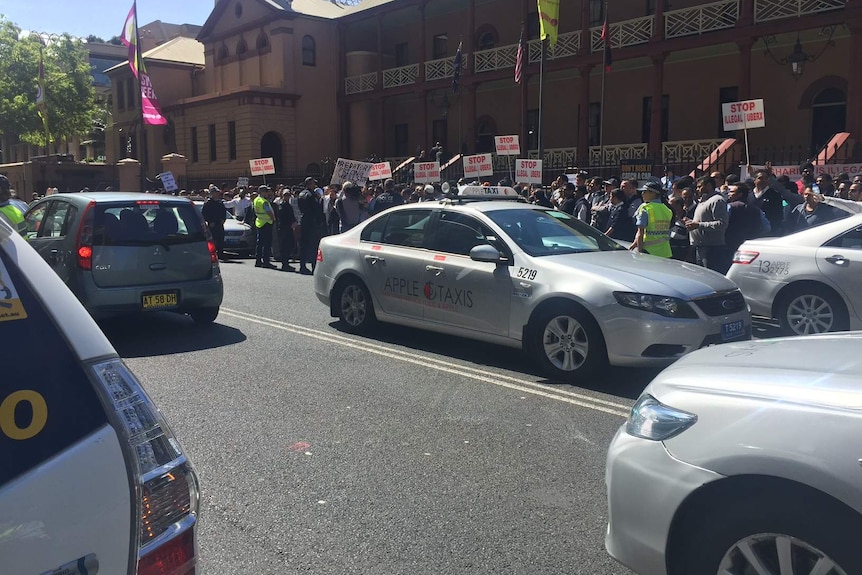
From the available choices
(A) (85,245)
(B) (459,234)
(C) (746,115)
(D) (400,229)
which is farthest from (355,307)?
(C) (746,115)

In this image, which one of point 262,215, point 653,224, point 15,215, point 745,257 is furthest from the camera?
point 262,215

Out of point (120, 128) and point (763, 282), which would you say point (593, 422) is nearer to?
point (763, 282)

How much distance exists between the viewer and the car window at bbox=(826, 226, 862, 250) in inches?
310

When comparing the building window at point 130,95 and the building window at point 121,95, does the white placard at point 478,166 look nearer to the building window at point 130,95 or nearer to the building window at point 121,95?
the building window at point 130,95

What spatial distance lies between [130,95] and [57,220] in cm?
4165

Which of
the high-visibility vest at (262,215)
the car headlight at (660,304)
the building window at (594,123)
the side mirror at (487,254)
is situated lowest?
the car headlight at (660,304)

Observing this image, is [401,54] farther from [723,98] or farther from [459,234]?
[459,234]

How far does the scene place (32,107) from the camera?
4412 centimetres

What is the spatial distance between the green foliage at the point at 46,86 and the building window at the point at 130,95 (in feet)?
7.38

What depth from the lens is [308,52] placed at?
123 feet

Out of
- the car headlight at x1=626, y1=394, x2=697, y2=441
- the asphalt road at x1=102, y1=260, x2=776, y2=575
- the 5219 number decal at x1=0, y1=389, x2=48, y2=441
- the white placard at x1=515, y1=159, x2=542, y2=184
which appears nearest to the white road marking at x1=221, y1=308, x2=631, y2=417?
the asphalt road at x1=102, y1=260, x2=776, y2=575

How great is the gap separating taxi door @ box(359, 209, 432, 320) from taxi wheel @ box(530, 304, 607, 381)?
1.59m

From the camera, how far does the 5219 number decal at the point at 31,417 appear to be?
1480mm

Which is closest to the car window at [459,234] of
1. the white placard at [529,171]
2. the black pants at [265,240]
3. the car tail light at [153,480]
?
the car tail light at [153,480]
